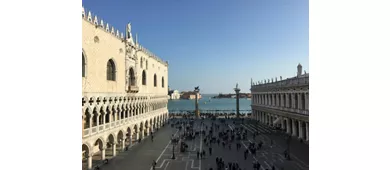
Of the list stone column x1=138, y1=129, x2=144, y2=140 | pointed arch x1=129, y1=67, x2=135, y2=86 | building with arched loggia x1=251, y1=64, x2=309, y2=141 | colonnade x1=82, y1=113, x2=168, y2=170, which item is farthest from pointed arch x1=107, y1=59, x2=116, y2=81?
building with arched loggia x1=251, y1=64, x2=309, y2=141

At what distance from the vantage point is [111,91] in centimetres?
1848


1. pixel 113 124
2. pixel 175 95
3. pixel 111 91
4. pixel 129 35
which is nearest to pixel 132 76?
pixel 129 35

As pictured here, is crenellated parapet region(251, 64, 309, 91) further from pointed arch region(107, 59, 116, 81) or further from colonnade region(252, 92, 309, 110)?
pointed arch region(107, 59, 116, 81)

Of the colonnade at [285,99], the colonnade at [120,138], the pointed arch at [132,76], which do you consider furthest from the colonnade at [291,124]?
the pointed arch at [132,76]

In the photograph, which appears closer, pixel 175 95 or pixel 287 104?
pixel 287 104

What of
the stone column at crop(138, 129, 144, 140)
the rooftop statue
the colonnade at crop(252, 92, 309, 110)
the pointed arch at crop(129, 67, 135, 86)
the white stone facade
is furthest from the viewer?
the white stone facade

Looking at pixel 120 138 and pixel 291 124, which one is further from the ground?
pixel 291 124

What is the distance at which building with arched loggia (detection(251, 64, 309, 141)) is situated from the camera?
22936mm

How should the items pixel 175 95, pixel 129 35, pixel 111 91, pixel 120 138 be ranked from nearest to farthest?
pixel 111 91 → pixel 120 138 → pixel 129 35 → pixel 175 95

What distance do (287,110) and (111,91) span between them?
60.8ft

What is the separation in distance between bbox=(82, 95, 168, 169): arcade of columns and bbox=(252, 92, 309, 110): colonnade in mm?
15497

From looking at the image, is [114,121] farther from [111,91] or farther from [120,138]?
[120,138]

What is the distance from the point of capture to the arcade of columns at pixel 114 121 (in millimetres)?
15312
